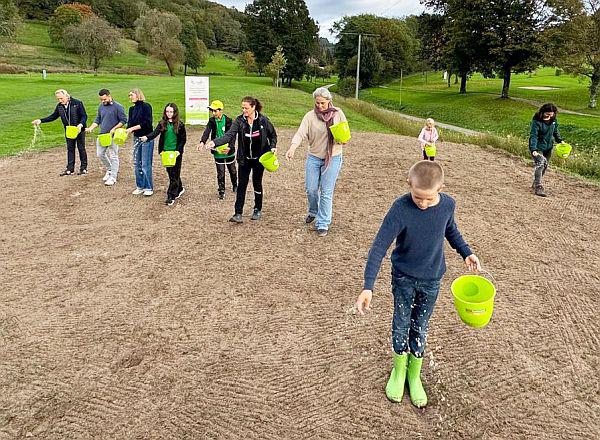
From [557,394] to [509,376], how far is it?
0.38 m

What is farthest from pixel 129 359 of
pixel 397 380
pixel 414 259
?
pixel 414 259

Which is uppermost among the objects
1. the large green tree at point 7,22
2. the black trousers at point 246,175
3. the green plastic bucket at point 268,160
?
the large green tree at point 7,22

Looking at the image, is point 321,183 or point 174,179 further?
point 174,179

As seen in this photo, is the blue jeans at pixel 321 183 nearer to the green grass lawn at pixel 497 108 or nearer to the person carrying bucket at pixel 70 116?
the person carrying bucket at pixel 70 116

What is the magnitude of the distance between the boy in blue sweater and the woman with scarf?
3.30 m

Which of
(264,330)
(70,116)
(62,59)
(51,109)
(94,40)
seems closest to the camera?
(264,330)

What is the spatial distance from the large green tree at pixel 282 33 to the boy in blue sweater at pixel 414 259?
6509cm

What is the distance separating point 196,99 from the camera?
17.7 meters

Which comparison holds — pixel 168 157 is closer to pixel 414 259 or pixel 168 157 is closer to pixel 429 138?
pixel 414 259

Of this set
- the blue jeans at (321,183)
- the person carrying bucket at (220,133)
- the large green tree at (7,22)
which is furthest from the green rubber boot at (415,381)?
the large green tree at (7,22)

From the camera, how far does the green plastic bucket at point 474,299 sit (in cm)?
337

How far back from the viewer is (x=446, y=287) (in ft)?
18.4

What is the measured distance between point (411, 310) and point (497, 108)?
36263 mm

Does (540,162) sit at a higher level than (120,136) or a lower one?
lower
